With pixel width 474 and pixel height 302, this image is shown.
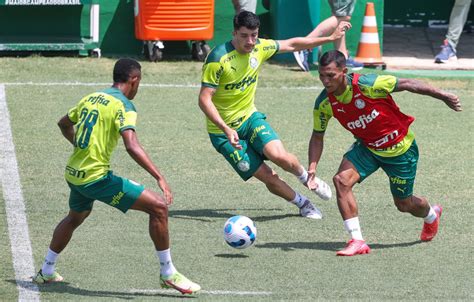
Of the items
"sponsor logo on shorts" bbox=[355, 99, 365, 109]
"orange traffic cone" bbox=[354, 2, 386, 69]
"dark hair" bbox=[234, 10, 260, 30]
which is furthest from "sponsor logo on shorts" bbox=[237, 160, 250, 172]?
"orange traffic cone" bbox=[354, 2, 386, 69]

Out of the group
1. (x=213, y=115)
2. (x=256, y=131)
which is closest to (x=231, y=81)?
(x=256, y=131)

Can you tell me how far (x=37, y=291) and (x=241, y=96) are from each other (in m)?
3.30

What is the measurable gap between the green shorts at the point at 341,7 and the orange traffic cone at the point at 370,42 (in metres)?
0.88

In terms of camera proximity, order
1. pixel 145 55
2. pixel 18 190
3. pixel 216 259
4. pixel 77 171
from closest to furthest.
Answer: pixel 77 171 → pixel 216 259 → pixel 18 190 → pixel 145 55

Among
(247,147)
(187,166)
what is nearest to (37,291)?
(247,147)

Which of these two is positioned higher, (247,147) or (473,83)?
(247,147)

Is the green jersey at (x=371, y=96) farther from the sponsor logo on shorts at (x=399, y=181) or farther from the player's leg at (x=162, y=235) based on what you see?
the player's leg at (x=162, y=235)

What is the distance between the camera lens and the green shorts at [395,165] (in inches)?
Answer: 412

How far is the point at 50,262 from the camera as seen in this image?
9203mm

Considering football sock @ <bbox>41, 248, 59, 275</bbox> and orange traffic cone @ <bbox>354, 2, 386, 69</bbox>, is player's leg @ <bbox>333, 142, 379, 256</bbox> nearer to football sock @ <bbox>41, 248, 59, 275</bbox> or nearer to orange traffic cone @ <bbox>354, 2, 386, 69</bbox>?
football sock @ <bbox>41, 248, 59, 275</bbox>

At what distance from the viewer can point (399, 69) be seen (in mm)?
19078

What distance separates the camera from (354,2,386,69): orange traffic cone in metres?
18.9

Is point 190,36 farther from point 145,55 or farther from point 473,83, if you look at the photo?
point 473,83

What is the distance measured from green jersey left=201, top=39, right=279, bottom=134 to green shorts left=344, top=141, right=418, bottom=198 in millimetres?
1394
